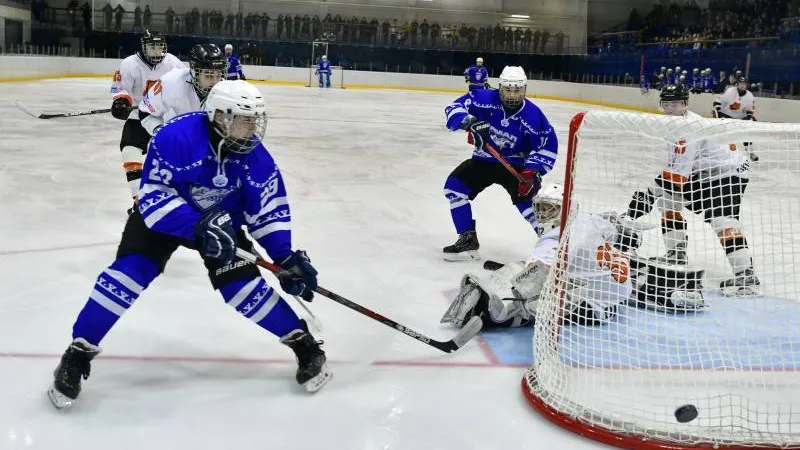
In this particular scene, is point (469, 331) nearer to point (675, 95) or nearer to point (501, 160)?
point (501, 160)

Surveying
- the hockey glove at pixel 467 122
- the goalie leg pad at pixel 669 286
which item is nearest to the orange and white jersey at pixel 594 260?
the goalie leg pad at pixel 669 286

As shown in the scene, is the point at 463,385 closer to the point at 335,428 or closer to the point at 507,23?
the point at 335,428

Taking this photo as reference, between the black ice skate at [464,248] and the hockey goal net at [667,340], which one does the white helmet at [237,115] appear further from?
the black ice skate at [464,248]

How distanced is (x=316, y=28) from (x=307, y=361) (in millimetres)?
21446

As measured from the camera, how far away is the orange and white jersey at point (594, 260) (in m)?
2.67

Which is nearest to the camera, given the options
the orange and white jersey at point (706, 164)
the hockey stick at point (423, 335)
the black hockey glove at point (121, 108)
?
the hockey stick at point (423, 335)

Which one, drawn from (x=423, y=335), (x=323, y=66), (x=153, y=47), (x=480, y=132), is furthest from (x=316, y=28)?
(x=423, y=335)

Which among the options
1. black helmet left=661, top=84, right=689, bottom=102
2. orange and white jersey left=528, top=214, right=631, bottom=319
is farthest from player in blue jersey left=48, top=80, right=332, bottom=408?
black helmet left=661, top=84, right=689, bottom=102

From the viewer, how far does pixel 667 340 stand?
2812 mm

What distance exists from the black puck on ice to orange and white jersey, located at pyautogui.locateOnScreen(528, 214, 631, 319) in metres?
0.48

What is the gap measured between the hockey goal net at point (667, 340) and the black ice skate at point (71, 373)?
4.27 ft

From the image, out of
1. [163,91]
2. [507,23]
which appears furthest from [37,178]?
[507,23]

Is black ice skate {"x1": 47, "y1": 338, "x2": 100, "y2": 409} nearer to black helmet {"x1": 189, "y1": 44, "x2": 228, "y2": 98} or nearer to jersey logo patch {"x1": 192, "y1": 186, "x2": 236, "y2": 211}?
jersey logo patch {"x1": 192, "y1": 186, "x2": 236, "y2": 211}

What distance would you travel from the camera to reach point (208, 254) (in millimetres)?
2195
